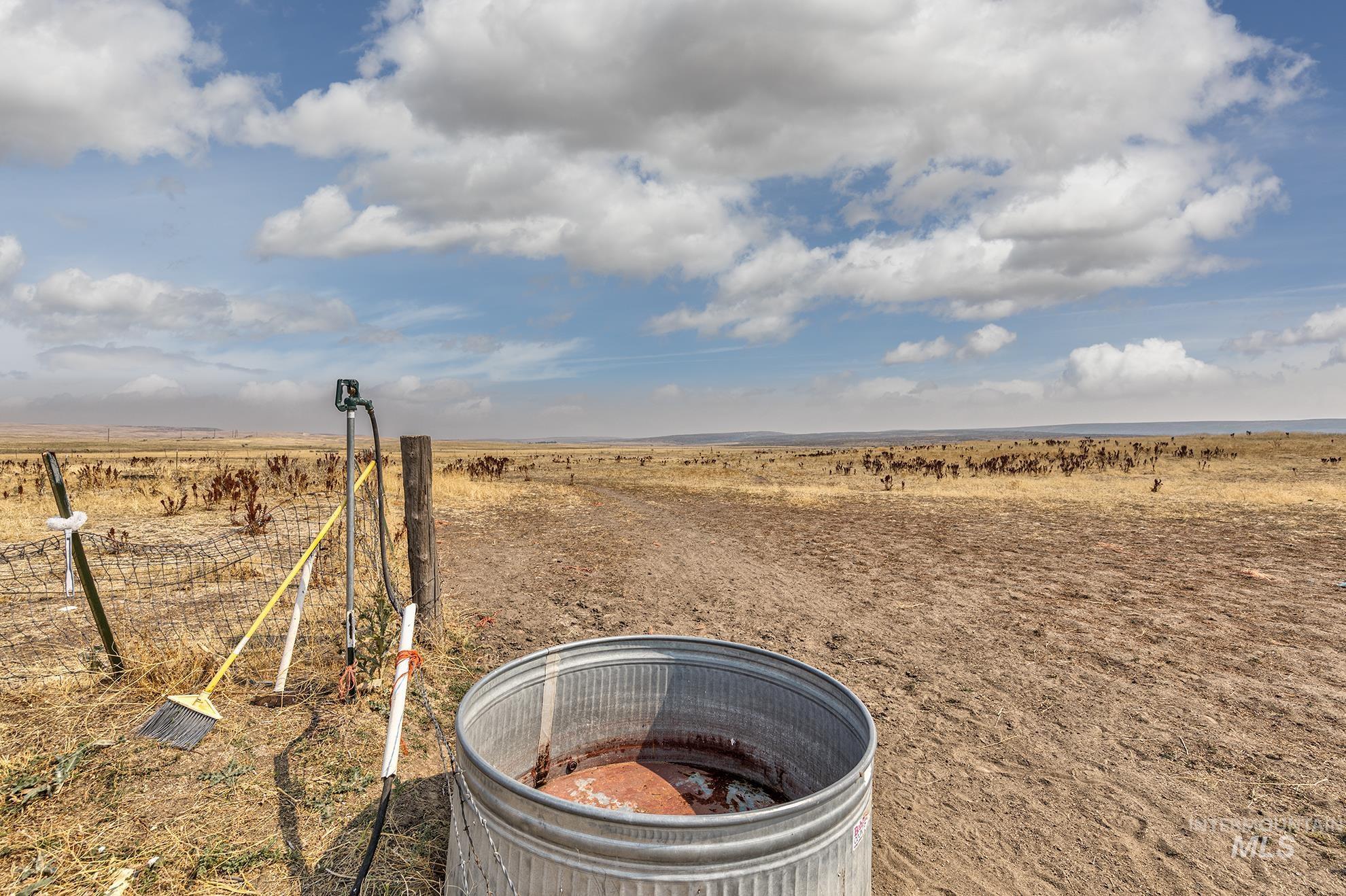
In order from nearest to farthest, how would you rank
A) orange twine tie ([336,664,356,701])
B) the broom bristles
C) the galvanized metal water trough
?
the galvanized metal water trough < the broom bristles < orange twine tie ([336,664,356,701])

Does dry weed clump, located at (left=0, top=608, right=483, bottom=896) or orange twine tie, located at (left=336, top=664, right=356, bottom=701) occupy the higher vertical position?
orange twine tie, located at (left=336, top=664, right=356, bottom=701)

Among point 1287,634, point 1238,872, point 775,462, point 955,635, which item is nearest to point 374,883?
point 1238,872

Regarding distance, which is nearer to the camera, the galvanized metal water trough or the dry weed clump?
the galvanized metal water trough

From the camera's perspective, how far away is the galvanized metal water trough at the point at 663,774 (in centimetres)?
196

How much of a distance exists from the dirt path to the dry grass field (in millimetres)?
25

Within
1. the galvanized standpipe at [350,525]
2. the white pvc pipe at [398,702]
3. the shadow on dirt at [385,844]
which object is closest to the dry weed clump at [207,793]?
the shadow on dirt at [385,844]

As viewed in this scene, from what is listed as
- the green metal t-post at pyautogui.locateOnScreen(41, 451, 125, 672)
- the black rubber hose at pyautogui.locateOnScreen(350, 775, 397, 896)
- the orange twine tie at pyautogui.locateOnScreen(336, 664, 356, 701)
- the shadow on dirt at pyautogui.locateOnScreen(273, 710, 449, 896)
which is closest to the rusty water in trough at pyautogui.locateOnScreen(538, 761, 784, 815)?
the shadow on dirt at pyautogui.locateOnScreen(273, 710, 449, 896)

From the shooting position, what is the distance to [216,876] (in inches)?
113

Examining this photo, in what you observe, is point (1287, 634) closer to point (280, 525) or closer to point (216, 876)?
point (216, 876)

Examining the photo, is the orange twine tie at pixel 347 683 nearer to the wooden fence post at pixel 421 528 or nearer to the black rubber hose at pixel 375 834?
the wooden fence post at pixel 421 528

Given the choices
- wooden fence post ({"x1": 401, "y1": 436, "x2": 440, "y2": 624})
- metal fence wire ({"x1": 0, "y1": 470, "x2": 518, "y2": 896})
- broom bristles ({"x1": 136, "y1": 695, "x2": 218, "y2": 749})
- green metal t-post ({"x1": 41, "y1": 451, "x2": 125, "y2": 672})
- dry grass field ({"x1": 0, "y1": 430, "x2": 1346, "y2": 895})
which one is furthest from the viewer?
wooden fence post ({"x1": 401, "y1": 436, "x2": 440, "y2": 624})

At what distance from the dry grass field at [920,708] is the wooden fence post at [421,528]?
44cm

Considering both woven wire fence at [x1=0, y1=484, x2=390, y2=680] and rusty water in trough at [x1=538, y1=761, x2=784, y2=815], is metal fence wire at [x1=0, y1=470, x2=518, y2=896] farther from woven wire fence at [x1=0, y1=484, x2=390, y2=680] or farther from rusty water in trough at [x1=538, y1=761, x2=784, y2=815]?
rusty water in trough at [x1=538, y1=761, x2=784, y2=815]

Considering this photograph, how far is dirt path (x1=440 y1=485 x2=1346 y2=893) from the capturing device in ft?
11.2
